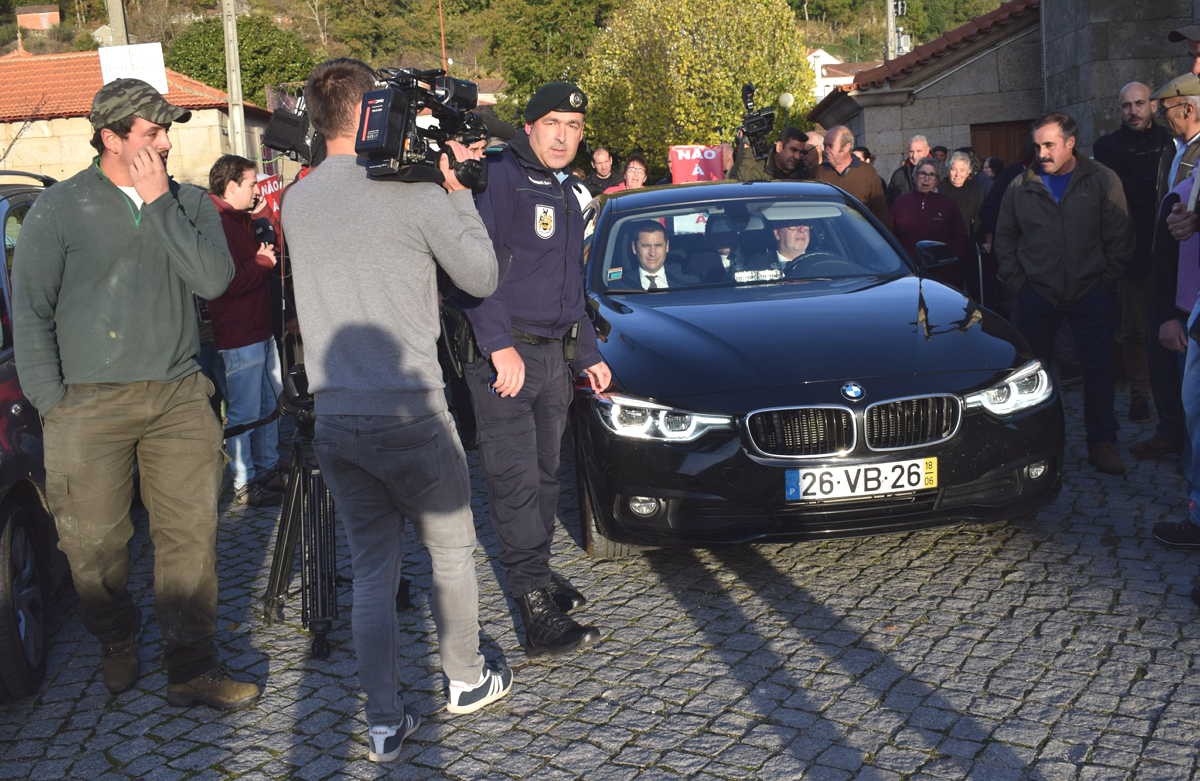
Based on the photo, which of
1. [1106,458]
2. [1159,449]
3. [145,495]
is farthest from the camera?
[1159,449]

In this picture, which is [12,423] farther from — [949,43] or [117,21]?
[949,43]

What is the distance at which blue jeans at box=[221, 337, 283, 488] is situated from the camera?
278 inches

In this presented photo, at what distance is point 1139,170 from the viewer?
25.3ft

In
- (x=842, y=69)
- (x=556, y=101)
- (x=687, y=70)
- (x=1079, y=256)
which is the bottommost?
(x=1079, y=256)

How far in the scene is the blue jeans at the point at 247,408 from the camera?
7.06 meters

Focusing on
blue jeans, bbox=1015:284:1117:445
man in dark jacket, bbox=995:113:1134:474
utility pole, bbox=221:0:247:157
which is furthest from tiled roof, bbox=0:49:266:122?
blue jeans, bbox=1015:284:1117:445

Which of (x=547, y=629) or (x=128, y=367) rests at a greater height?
(x=128, y=367)

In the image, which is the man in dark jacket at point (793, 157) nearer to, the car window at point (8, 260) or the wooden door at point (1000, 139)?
the car window at point (8, 260)

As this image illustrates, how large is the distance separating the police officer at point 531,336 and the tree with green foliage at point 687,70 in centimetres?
4247

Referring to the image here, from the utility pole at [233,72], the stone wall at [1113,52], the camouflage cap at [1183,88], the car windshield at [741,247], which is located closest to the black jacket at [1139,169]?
the camouflage cap at [1183,88]

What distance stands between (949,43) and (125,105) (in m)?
20.3

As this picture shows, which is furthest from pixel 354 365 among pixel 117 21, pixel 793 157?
pixel 117 21

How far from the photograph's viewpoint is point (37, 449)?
4.47 m

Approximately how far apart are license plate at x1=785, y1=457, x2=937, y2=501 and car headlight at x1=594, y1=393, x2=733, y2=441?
34 cm
